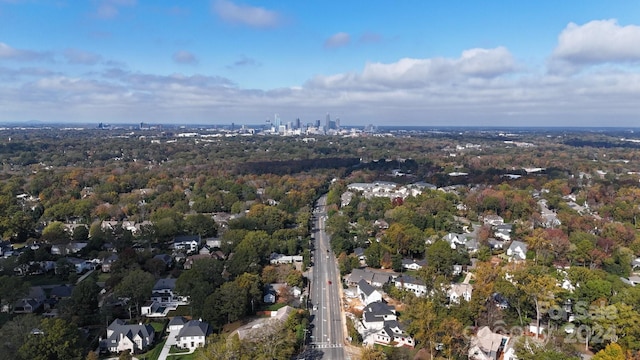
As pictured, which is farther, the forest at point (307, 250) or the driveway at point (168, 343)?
the driveway at point (168, 343)

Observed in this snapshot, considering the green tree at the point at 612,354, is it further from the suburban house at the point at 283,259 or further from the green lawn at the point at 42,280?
the green lawn at the point at 42,280

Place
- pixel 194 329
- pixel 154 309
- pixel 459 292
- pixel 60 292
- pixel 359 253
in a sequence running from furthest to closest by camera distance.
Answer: pixel 359 253
pixel 60 292
pixel 459 292
pixel 154 309
pixel 194 329

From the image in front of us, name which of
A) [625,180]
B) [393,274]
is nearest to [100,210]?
[393,274]

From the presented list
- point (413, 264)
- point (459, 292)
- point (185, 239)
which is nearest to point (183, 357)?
point (459, 292)

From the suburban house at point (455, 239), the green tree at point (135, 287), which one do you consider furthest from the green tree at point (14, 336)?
the suburban house at point (455, 239)

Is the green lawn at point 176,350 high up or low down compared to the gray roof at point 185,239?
down

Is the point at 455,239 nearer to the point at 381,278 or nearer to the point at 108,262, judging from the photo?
the point at 381,278

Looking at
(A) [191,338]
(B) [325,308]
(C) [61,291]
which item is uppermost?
(C) [61,291]
